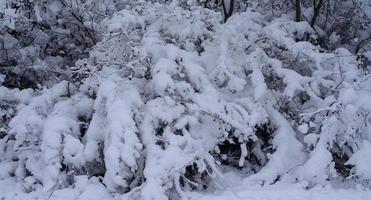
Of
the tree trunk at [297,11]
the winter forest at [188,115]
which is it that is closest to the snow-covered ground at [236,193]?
the winter forest at [188,115]

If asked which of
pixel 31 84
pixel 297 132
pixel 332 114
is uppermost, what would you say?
pixel 332 114

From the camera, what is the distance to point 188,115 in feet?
11.8

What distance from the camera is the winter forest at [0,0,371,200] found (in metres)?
3.31

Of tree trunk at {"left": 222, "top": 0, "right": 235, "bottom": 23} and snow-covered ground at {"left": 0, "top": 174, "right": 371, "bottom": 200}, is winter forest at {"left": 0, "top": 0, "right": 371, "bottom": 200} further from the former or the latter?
tree trunk at {"left": 222, "top": 0, "right": 235, "bottom": 23}

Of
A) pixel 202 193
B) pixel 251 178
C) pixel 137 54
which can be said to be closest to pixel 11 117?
pixel 137 54

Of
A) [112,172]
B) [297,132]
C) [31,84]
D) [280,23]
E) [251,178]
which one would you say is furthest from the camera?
[31,84]

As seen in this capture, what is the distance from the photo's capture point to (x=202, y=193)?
3.39 metres

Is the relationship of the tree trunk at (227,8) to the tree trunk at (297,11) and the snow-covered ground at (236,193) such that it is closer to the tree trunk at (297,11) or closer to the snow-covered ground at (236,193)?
the tree trunk at (297,11)

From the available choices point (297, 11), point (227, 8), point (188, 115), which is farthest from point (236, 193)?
A: point (227, 8)

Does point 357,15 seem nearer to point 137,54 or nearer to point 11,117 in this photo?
point 137,54

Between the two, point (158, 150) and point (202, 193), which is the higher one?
point (158, 150)

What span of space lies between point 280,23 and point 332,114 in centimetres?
124

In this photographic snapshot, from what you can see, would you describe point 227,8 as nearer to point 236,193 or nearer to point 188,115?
point 188,115

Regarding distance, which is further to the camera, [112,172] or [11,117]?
[11,117]
